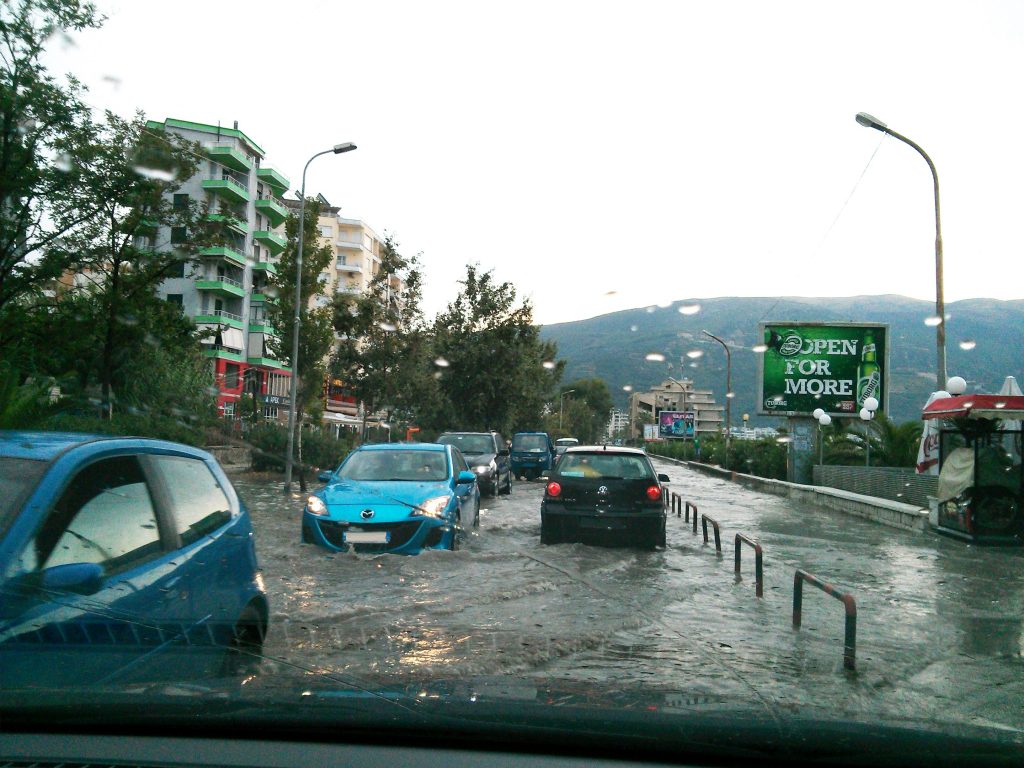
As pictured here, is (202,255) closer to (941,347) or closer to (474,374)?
(941,347)

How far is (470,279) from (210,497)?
43.8 metres

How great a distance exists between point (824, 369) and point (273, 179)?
23.0 meters

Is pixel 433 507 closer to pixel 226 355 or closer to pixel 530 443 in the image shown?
pixel 530 443

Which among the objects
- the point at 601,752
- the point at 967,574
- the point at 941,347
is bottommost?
the point at 967,574

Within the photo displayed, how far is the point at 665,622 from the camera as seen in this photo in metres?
7.59

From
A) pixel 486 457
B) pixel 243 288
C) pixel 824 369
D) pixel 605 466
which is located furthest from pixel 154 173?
→ pixel 824 369

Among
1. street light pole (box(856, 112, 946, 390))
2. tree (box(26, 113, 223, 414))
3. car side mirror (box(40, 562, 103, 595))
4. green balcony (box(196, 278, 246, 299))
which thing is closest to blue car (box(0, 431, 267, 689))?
car side mirror (box(40, 562, 103, 595))

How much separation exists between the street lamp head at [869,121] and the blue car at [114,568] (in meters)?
17.8

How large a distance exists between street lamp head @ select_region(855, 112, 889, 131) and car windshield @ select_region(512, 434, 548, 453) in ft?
59.2

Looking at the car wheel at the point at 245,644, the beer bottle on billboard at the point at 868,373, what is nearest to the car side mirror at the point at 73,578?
the car wheel at the point at 245,644

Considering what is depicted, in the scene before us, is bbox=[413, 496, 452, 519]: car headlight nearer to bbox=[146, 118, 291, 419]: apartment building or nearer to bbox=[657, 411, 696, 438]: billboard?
bbox=[146, 118, 291, 419]: apartment building

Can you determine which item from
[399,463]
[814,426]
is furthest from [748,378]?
[399,463]

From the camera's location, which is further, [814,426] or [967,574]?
[814,426]

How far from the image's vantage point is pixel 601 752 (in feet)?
8.05
